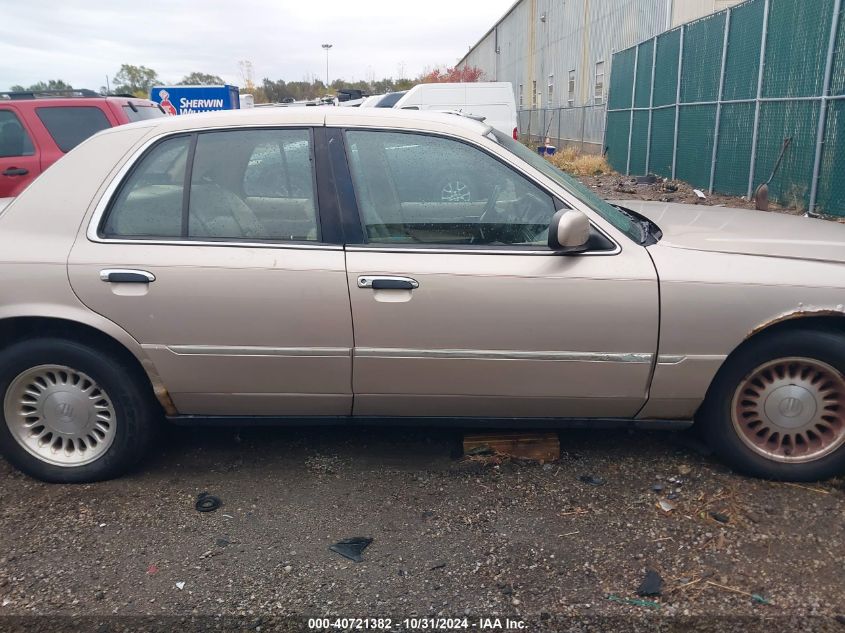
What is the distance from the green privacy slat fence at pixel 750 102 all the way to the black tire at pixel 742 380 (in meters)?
6.77

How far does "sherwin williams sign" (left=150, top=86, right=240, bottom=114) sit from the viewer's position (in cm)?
1720

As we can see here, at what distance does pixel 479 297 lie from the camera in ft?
10.6

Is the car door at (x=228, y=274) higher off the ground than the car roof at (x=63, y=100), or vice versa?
the car roof at (x=63, y=100)

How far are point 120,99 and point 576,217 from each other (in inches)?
310

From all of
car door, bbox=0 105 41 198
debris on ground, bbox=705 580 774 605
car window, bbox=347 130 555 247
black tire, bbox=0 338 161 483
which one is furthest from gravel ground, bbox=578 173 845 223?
black tire, bbox=0 338 161 483

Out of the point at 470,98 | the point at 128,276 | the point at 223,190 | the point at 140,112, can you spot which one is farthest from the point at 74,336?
the point at 470,98

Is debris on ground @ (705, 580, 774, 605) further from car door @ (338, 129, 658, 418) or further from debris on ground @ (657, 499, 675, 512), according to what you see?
car door @ (338, 129, 658, 418)

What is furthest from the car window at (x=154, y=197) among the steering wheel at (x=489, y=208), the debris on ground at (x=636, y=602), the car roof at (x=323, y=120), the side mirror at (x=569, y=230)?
the debris on ground at (x=636, y=602)

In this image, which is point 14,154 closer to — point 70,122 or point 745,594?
point 70,122

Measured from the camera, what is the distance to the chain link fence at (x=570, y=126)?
2327 centimetres

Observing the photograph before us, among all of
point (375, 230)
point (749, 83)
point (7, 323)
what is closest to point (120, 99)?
point (7, 323)

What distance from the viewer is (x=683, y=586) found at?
2.77m

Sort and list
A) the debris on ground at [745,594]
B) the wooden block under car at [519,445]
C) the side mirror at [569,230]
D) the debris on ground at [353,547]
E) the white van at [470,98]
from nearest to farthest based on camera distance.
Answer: the debris on ground at [745,594] < the debris on ground at [353,547] < the side mirror at [569,230] < the wooden block under car at [519,445] < the white van at [470,98]

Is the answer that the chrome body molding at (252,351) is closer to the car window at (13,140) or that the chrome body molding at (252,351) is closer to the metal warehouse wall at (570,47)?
the car window at (13,140)
